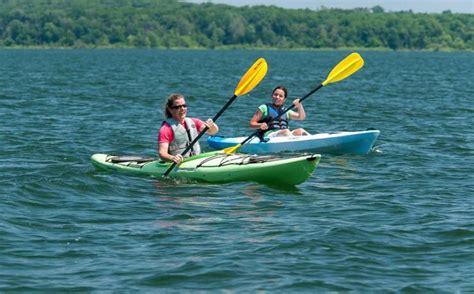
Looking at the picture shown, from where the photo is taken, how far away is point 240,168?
1234cm

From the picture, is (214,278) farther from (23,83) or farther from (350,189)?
(23,83)

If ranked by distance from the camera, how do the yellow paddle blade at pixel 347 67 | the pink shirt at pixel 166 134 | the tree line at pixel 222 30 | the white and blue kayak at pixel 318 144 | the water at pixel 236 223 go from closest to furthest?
the water at pixel 236 223 < the pink shirt at pixel 166 134 < the white and blue kayak at pixel 318 144 < the yellow paddle blade at pixel 347 67 < the tree line at pixel 222 30

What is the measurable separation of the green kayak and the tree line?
146 meters

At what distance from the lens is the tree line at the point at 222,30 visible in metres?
158

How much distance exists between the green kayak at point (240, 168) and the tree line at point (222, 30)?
479ft

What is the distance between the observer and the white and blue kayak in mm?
15477

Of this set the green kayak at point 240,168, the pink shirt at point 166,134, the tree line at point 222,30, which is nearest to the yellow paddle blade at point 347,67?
the green kayak at point 240,168

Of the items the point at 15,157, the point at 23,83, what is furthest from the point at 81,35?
the point at 15,157

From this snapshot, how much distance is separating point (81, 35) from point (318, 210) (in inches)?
5981

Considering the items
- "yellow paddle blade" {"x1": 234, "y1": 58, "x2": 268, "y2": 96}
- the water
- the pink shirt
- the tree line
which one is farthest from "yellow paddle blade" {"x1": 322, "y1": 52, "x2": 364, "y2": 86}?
the tree line

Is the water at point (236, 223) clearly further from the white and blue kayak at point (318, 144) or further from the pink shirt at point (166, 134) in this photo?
the pink shirt at point (166, 134)

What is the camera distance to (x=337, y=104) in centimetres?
2897

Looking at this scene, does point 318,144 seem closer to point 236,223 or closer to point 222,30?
point 236,223

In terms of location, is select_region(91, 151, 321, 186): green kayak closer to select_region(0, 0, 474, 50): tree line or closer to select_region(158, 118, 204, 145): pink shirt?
select_region(158, 118, 204, 145): pink shirt
